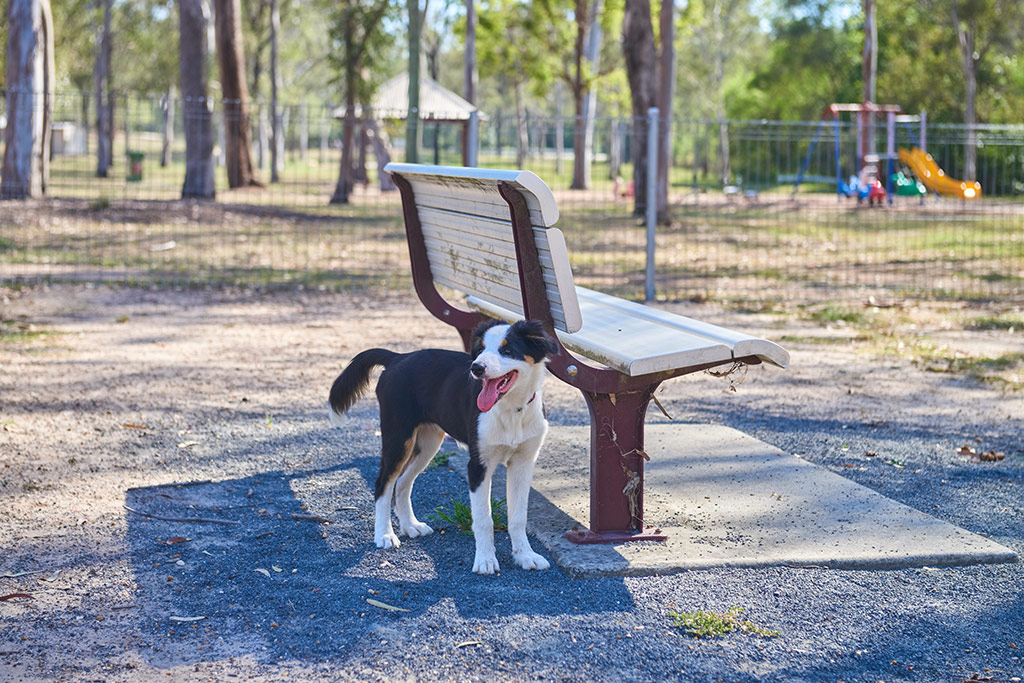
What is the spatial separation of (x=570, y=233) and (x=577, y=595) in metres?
15.8

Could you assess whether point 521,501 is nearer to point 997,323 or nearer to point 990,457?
point 990,457

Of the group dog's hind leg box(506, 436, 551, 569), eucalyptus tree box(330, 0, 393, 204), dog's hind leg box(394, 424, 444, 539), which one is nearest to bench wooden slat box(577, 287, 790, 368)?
dog's hind leg box(506, 436, 551, 569)

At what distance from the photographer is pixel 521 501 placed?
4387mm

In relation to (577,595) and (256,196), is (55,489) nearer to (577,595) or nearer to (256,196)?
(577,595)

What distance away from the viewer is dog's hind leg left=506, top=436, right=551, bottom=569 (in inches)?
171

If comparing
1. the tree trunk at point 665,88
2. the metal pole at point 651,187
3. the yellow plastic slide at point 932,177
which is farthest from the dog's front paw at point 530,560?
the yellow plastic slide at point 932,177

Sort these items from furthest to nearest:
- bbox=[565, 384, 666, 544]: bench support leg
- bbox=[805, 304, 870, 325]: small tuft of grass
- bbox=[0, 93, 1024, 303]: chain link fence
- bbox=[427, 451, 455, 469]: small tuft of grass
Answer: bbox=[0, 93, 1024, 303]: chain link fence < bbox=[805, 304, 870, 325]: small tuft of grass < bbox=[427, 451, 455, 469]: small tuft of grass < bbox=[565, 384, 666, 544]: bench support leg

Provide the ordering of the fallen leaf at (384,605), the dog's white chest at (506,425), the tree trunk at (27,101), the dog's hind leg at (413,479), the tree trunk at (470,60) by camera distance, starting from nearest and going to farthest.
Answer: the fallen leaf at (384,605) < the dog's white chest at (506,425) < the dog's hind leg at (413,479) < the tree trunk at (27,101) < the tree trunk at (470,60)

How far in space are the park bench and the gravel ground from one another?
52cm

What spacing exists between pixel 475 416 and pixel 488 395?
10.2 inches

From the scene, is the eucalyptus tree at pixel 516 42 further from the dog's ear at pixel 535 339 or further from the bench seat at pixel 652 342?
the dog's ear at pixel 535 339

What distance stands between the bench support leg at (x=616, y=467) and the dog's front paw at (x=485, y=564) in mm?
437

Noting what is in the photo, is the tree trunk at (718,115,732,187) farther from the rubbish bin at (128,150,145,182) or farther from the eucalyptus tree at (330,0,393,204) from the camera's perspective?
the rubbish bin at (128,150,145,182)

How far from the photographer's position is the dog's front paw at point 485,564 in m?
4.30
